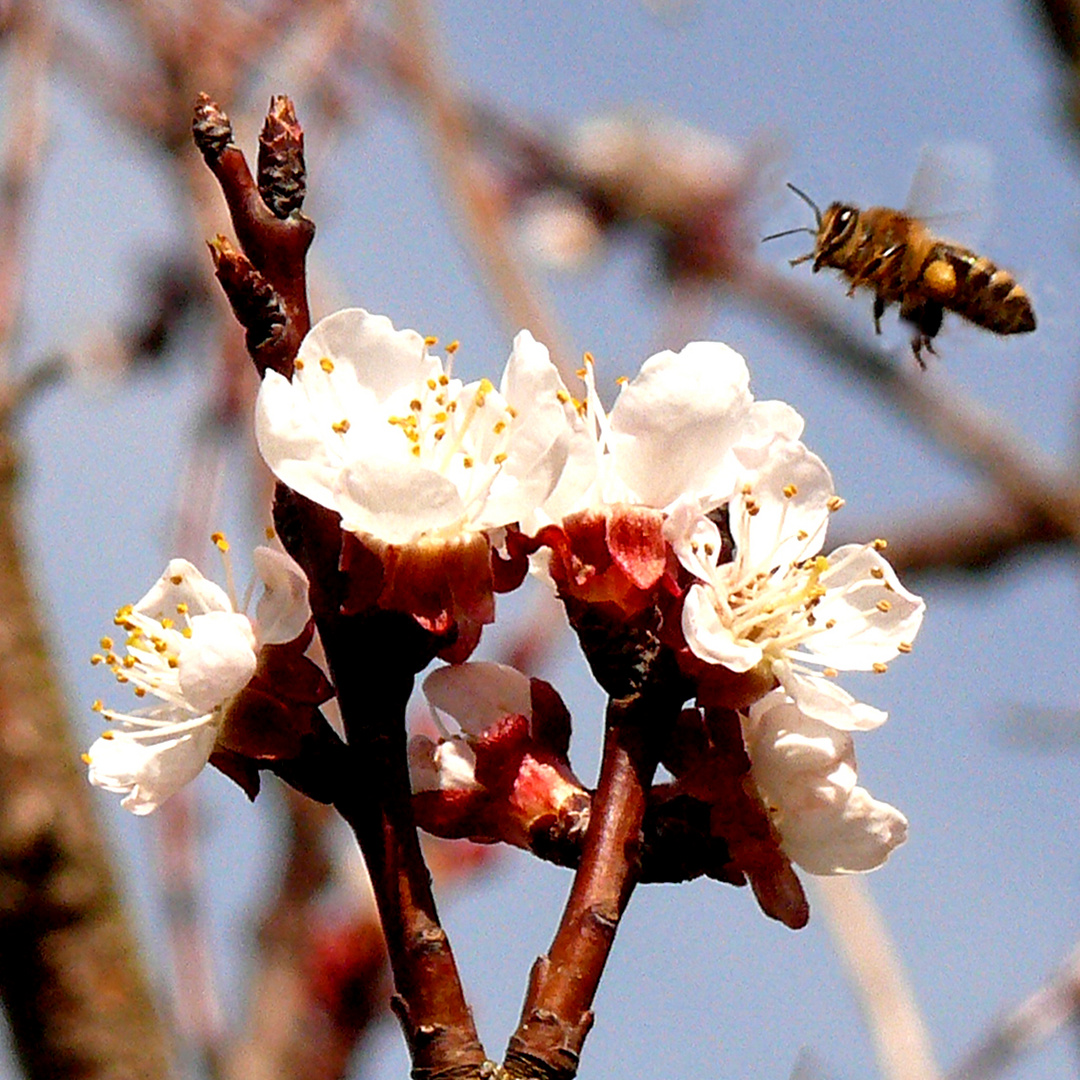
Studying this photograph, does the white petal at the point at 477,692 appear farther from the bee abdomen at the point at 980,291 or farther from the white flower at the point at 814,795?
the bee abdomen at the point at 980,291

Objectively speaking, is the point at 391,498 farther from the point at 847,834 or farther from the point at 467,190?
the point at 467,190

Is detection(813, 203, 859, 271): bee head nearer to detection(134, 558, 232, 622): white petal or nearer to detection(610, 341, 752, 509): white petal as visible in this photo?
detection(610, 341, 752, 509): white petal

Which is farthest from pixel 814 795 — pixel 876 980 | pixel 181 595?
pixel 876 980

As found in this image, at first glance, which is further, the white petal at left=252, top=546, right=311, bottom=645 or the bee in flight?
the bee in flight

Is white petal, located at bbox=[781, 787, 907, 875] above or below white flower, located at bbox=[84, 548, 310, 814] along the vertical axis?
below

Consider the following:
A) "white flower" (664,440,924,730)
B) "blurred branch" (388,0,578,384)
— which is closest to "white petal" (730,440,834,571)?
"white flower" (664,440,924,730)

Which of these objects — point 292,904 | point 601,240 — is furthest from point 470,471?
point 601,240

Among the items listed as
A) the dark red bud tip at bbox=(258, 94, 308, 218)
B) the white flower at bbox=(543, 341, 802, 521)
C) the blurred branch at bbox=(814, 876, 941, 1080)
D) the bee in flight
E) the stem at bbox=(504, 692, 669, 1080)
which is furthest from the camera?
the blurred branch at bbox=(814, 876, 941, 1080)

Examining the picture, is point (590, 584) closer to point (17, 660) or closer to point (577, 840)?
point (577, 840)
